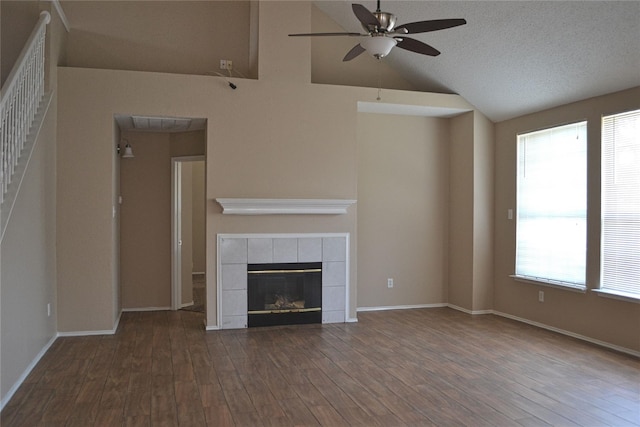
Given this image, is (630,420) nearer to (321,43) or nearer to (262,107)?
(262,107)

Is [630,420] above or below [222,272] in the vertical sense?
below

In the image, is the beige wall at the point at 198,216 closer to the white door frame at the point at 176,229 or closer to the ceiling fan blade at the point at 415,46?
the white door frame at the point at 176,229

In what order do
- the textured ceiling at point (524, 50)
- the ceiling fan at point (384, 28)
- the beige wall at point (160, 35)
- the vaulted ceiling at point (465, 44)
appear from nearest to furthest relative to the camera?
the ceiling fan at point (384, 28) → the textured ceiling at point (524, 50) → the vaulted ceiling at point (465, 44) → the beige wall at point (160, 35)

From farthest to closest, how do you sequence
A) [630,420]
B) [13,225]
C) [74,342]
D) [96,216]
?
[96,216] < [74,342] < [13,225] < [630,420]

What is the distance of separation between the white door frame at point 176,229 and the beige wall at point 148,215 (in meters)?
0.06

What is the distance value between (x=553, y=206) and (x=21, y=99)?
18.3ft

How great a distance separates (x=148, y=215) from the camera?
681cm

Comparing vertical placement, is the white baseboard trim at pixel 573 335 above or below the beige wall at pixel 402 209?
below

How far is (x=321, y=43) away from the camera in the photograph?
22.3 ft

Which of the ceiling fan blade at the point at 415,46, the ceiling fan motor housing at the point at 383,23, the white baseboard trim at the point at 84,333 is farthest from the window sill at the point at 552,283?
the white baseboard trim at the point at 84,333

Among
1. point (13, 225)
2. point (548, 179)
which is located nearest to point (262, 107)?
point (13, 225)

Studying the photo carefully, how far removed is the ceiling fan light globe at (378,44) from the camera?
355cm

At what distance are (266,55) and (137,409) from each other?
420cm

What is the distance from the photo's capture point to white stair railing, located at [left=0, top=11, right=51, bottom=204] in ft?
12.1
